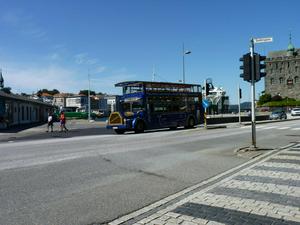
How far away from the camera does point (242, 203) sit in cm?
617

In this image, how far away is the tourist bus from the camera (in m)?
25.7

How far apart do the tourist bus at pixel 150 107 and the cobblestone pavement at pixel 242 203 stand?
1707cm

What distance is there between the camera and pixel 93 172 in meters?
9.16

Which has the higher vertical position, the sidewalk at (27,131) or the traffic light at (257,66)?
the traffic light at (257,66)

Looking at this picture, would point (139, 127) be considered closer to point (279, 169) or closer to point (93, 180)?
point (279, 169)

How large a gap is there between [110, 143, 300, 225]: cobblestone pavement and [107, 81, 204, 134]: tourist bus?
17.1 m

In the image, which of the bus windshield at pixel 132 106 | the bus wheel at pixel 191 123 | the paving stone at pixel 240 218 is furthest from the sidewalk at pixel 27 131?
the paving stone at pixel 240 218

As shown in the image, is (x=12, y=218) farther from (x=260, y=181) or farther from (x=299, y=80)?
(x=299, y=80)

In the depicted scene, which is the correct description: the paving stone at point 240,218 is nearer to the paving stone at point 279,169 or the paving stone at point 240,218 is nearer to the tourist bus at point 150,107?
the paving stone at point 279,169

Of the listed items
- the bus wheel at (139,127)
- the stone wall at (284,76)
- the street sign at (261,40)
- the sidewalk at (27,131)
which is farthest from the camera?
the stone wall at (284,76)

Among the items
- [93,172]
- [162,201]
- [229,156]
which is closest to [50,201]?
[162,201]

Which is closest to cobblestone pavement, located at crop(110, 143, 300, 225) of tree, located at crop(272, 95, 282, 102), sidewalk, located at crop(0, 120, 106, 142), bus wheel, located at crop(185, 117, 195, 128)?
sidewalk, located at crop(0, 120, 106, 142)

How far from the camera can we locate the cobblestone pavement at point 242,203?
17.4 ft

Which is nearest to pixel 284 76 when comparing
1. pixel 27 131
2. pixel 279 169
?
pixel 27 131
